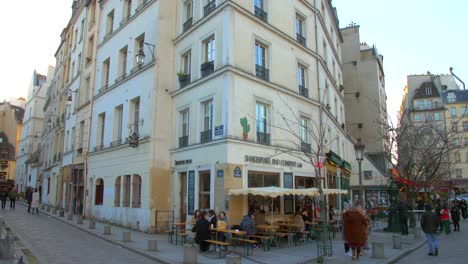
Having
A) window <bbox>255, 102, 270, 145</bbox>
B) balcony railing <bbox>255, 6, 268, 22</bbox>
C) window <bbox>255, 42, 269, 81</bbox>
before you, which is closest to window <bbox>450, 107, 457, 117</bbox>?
balcony railing <bbox>255, 6, 268, 22</bbox>

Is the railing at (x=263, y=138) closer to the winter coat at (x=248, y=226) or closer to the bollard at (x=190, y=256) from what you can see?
the winter coat at (x=248, y=226)

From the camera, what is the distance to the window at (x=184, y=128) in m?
17.4

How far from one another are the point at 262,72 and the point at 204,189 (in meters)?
5.92

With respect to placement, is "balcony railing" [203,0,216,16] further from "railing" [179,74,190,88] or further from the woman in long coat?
the woman in long coat


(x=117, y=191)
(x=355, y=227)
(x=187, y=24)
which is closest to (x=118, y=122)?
(x=117, y=191)

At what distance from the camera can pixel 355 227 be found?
10.7 meters

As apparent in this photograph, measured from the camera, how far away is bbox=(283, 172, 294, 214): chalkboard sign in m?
17.1

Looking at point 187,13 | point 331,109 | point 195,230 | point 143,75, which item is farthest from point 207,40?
point 331,109

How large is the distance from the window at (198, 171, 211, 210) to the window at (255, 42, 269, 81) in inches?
198

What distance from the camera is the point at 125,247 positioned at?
12695 mm

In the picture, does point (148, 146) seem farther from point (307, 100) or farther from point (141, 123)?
point (307, 100)

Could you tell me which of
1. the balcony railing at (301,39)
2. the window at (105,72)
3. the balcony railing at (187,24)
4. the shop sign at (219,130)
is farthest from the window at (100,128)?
the balcony railing at (301,39)

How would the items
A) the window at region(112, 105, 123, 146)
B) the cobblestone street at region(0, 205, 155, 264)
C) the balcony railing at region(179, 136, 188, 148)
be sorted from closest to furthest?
the cobblestone street at region(0, 205, 155, 264) → the balcony railing at region(179, 136, 188, 148) → the window at region(112, 105, 123, 146)

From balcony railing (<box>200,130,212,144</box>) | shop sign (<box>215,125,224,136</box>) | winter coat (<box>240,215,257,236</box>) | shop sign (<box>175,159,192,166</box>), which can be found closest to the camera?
winter coat (<box>240,215,257,236</box>)
